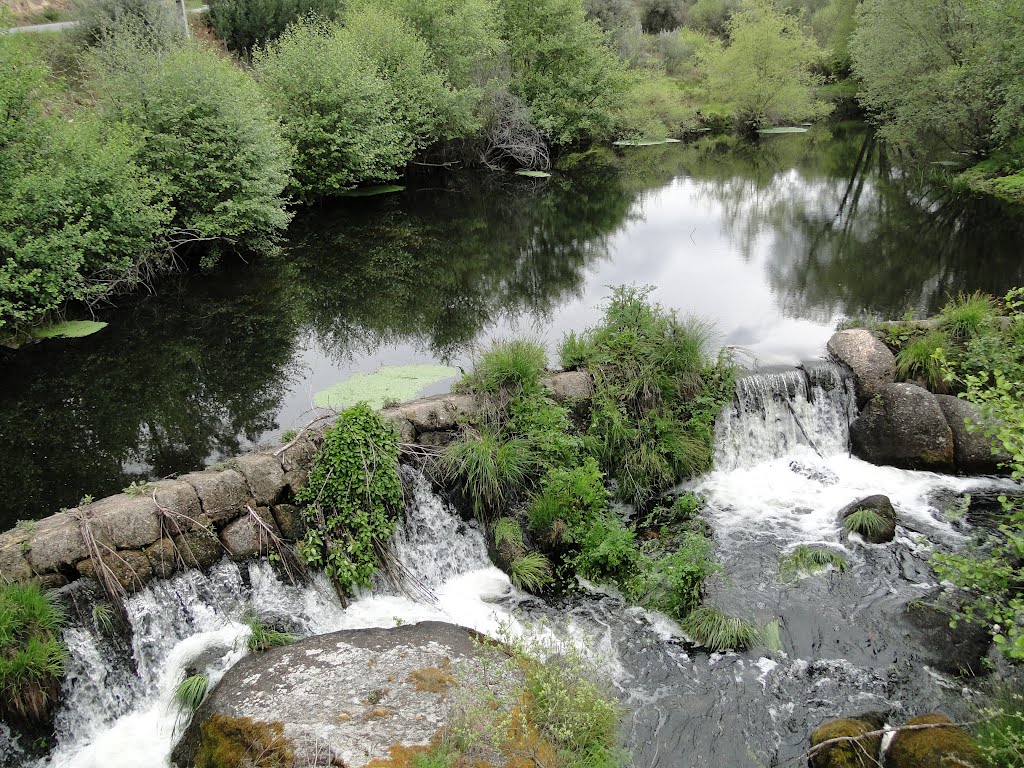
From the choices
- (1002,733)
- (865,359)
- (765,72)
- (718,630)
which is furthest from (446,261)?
(765,72)

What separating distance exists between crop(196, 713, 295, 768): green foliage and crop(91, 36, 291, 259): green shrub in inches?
538

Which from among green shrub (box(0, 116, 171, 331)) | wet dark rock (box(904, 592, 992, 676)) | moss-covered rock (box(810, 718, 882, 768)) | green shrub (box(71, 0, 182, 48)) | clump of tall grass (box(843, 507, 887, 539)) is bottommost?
wet dark rock (box(904, 592, 992, 676))

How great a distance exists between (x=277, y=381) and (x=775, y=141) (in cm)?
4292

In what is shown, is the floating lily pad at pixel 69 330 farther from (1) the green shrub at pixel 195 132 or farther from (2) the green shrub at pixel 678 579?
(2) the green shrub at pixel 678 579

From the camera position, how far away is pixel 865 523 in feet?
30.8

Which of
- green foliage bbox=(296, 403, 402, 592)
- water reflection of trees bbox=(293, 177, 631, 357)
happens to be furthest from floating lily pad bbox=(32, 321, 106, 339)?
green foliage bbox=(296, 403, 402, 592)

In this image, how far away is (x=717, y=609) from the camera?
26.3ft

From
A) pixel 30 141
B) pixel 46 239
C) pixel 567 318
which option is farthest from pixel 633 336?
pixel 30 141

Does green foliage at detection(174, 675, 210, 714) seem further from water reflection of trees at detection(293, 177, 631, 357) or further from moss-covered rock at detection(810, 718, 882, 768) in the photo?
water reflection of trees at detection(293, 177, 631, 357)

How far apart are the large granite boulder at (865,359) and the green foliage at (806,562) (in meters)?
3.96

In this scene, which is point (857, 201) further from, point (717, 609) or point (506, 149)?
point (717, 609)

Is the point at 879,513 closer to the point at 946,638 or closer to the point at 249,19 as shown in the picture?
the point at 946,638

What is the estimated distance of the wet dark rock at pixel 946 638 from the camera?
23.5 feet

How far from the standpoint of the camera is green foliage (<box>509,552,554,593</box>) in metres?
8.45
